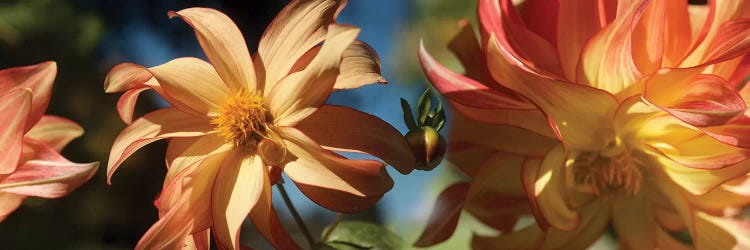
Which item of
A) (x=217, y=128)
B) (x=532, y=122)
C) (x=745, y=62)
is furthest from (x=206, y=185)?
(x=745, y=62)

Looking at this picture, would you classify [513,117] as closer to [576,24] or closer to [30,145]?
[576,24]

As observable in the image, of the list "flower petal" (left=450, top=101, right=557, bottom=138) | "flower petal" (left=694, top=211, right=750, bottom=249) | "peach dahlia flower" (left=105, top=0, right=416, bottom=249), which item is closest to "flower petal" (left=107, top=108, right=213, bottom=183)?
"peach dahlia flower" (left=105, top=0, right=416, bottom=249)

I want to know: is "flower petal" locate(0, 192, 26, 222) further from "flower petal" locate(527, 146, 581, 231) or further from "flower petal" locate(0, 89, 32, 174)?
"flower petal" locate(527, 146, 581, 231)

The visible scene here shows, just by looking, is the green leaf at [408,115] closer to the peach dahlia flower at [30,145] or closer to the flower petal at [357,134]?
the flower petal at [357,134]

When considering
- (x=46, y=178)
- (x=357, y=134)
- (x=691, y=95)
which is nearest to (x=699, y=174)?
(x=691, y=95)

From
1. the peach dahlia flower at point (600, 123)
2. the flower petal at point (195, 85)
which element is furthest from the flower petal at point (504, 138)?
the flower petal at point (195, 85)
